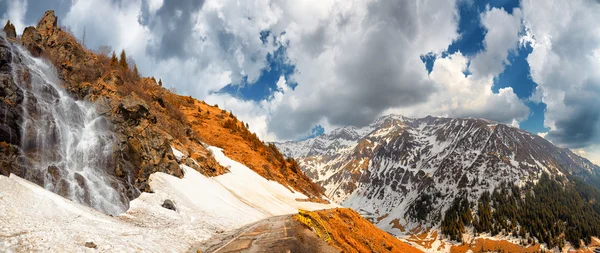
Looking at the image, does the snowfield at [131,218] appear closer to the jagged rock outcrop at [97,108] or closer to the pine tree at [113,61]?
the jagged rock outcrop at [97,108]

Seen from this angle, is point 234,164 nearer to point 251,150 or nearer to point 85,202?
point 251,150

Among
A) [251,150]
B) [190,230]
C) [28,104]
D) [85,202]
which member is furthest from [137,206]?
[251,150]

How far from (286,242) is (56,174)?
13.6 metres

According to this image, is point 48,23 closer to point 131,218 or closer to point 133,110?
point 133,110

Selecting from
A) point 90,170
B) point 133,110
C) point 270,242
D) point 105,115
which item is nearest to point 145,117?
point 133,110

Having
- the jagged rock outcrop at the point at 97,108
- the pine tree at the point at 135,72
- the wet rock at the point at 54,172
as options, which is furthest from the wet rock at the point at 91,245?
the pine tree at the point at 135,72

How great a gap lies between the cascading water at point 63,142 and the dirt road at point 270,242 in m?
6.69

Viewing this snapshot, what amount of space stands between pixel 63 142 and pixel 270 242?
15.3 meters

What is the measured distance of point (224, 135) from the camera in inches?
2175

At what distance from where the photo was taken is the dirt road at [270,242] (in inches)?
552

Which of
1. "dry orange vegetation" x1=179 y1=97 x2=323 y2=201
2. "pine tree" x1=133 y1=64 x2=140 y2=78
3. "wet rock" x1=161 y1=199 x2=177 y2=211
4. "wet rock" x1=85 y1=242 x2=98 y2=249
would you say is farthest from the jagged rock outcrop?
"dry orange vegetation" x1=179 y1=97 x2=323 y2=201

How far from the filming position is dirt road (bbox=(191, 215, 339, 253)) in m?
14.0

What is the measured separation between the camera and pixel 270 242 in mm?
15102

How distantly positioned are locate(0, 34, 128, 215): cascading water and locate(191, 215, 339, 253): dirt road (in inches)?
263
